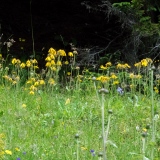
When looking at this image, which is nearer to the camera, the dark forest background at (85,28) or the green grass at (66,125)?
the green grass at (66,125)

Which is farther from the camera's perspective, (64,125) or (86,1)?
(86,1)

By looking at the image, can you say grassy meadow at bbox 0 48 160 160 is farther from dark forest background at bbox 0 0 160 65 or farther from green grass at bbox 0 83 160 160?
dark forest background at bbox 0 0 160 65

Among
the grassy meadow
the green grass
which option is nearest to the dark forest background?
the grassy meadow

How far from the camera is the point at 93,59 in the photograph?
24.9 ft

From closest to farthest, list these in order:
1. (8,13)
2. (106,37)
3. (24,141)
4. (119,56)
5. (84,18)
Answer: (24,141) < (119,56) < (106,37) < (84,18) < (8,13)

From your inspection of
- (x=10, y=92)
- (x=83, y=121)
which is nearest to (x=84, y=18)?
(x=10, y=92)

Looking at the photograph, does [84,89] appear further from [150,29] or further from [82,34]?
[82,34]

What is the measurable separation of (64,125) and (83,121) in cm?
35

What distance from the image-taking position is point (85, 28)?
384 inches

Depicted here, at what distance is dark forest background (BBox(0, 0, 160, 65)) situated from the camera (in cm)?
690

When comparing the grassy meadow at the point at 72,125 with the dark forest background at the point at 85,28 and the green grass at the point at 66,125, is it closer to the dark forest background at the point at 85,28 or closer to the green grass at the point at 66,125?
the green grass at the point at 66,125

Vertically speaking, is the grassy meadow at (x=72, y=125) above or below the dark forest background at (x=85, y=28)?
below

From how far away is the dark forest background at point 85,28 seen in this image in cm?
690

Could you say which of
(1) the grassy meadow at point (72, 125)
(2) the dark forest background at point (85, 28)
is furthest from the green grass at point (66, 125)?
(2) the dark forest background at point (85, 28)
